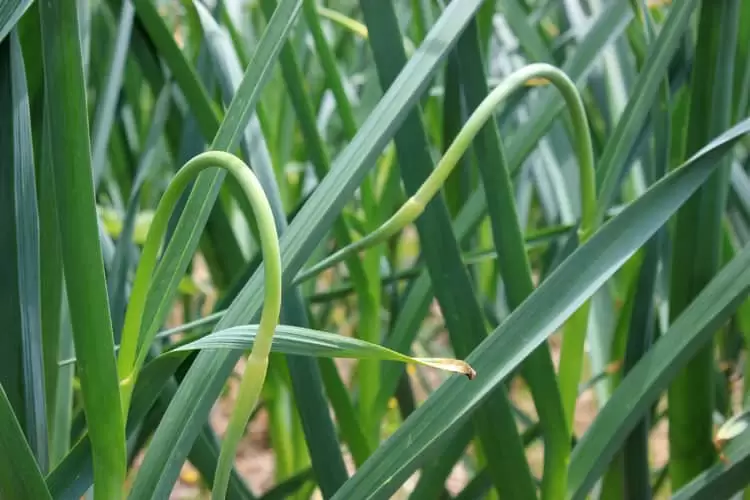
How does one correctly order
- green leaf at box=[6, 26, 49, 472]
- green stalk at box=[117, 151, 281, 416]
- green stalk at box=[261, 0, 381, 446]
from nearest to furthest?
green stalk at box=[117, 151, 281, 416]
green leaf at box=[6, 26, 49, 472]
green stalk at box=[261, 0, 381, 446]

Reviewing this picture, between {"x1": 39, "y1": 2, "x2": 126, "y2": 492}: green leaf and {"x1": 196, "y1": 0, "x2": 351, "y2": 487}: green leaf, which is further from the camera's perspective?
{"x1": 196, "y1": 0, "x2": 351, "y2": 487}: green leaf

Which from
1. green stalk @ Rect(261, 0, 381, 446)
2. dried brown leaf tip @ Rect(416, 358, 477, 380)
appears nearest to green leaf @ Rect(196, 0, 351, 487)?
green stalk @ Rect(261, 0, 381, 446)

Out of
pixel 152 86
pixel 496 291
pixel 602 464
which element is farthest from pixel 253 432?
pixel 602 464

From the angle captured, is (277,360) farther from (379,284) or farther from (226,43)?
(226,43)

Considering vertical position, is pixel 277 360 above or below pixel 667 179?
below

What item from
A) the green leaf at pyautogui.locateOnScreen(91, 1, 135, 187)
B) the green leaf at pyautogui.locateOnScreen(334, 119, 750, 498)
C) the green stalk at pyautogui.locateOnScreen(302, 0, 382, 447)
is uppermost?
the green leaf at pyautogui.locateOnScreen(91, 1, 135, 187)

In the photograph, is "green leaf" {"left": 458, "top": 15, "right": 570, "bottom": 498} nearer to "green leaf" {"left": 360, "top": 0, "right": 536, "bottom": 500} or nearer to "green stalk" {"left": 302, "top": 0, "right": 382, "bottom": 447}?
"green leaf" {"left": 360, "top": 0, "right": 536, "bottom": 500}

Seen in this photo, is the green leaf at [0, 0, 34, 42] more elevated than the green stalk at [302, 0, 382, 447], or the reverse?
the green leaf at [0, 0, 34, 42]
